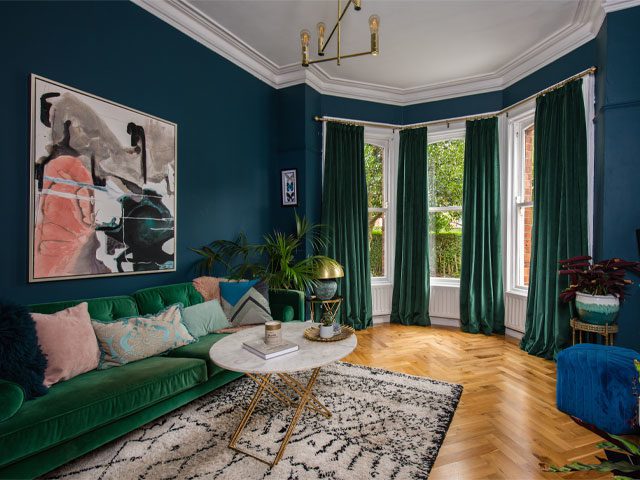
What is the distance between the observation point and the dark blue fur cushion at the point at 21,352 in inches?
71.3

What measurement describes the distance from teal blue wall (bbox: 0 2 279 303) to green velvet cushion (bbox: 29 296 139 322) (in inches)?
9.0

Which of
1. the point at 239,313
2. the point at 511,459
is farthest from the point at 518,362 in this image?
the point at 239,313

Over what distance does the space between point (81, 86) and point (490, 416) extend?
365 cm

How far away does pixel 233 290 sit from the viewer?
3344 mm

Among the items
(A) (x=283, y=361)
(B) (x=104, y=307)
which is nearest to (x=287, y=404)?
(A) (x=283, y=361)

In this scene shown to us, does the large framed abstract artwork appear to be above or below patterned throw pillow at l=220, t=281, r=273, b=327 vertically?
above

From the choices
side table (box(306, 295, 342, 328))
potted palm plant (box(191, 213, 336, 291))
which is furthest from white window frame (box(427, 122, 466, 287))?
potted palm plant (box(191, 213, 336, 291))

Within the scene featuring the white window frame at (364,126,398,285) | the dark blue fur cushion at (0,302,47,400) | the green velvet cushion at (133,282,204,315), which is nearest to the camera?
the dark blue fur cushion at (0,302,47,400)

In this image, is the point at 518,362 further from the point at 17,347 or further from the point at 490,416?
the point at 17,347

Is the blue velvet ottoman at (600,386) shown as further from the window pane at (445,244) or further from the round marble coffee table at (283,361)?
the window pane at (445,244)

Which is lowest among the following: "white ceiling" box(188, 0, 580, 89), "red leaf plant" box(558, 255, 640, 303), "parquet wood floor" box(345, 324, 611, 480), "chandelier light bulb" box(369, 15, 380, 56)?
"parquet wood floor" box(345, 324, 611, 480)

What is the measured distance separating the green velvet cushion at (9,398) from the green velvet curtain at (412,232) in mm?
4202

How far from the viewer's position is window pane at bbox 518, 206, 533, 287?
4480mm

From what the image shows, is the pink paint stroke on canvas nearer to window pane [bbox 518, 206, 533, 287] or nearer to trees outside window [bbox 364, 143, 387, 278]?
trees outside window [bbox 364, 143, 387, 278]
